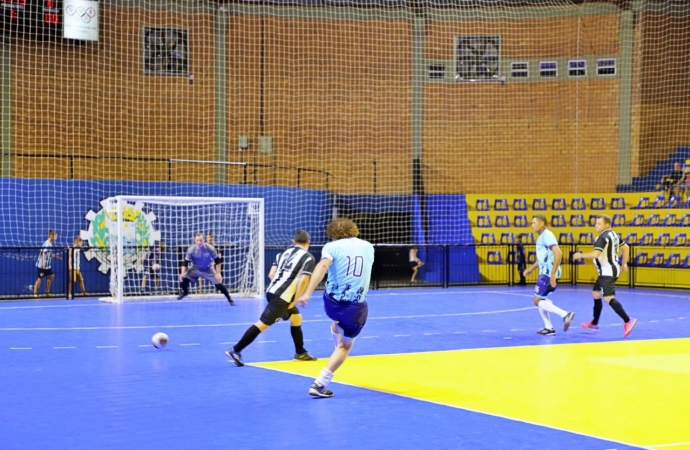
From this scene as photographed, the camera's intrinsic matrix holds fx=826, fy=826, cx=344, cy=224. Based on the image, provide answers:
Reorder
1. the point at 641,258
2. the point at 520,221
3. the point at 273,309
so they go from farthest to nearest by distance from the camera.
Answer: the point at 520,221
the point at 641,258
the point at 273,309

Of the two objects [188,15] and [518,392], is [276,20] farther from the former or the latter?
[518,392]

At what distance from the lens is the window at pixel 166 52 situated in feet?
97.0

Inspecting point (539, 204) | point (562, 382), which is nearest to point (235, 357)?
point (562, 382)

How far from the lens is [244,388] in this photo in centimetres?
937

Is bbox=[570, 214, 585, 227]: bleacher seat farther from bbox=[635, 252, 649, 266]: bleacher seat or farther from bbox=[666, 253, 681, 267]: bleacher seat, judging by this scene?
bbox=[666, 253, 681, 267]: bleacher seat

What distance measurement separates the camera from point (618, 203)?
2986cm

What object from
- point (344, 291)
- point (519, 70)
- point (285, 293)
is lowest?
point (285, 293)

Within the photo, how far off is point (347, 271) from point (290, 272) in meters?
2.51

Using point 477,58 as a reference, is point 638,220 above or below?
below

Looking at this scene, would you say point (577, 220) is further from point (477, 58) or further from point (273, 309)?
point (273, 309)

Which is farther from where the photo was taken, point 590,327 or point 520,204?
point 520,204

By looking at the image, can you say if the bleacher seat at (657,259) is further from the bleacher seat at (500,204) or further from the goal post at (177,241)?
the goal post at (177,241)

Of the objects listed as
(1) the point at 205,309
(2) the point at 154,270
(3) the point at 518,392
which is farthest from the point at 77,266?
(3) the point at 518,392

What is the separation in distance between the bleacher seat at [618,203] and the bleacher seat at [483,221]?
4.47m
